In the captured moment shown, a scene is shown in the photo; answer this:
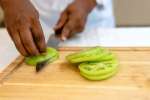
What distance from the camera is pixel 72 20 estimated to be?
0.80 metres

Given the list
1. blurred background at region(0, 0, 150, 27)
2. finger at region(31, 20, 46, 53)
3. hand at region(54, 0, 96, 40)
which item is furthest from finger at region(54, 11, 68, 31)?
blurred background at region(0, 0, 150, 27)

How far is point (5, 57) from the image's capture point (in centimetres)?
75

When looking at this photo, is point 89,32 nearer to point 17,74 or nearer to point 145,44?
point 145,44

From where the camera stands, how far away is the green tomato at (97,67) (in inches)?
22.7

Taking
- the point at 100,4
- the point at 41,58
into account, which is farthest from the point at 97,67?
the point at 100,4

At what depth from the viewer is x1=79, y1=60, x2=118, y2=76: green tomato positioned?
58 cm

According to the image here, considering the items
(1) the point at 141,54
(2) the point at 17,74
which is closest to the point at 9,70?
(2) the point at 17,74

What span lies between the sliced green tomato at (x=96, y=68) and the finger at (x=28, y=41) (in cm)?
11

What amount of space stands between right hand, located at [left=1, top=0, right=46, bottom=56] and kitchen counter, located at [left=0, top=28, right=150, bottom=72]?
7 cm

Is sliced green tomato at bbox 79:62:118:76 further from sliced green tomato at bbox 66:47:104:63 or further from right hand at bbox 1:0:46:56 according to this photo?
right hand at bbox 1:0:46:56

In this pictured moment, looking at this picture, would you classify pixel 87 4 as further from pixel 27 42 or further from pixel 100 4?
pixel 27 42

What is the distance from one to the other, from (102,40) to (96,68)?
218 millimetres

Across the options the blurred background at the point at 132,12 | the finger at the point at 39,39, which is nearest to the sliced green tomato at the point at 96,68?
the finger at the point at 39,39

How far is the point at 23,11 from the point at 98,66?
233 mm
